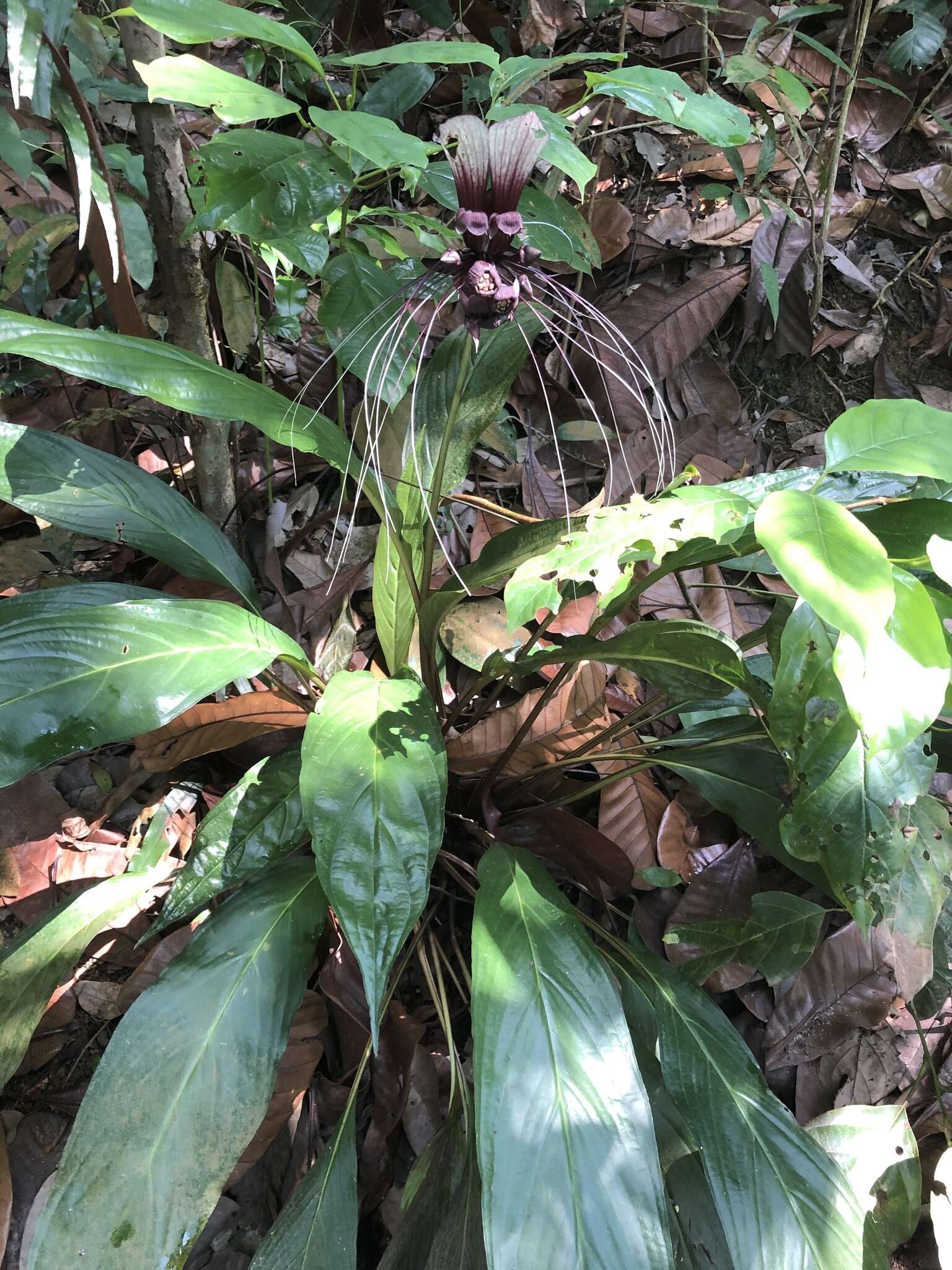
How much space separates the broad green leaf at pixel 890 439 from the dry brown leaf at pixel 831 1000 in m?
0.76

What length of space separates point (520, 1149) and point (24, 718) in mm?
567

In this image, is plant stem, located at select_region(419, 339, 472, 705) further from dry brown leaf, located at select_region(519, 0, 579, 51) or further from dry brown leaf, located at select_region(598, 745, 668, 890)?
dry brown leaf, located at select_region(519, 0, 579, 51)

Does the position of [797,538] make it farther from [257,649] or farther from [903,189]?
[903,189]

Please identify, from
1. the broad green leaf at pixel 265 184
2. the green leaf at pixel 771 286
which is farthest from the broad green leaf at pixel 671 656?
the green leaf at pixel 771 286

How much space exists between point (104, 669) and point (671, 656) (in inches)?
22.2

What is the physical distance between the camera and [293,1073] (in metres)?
1.04

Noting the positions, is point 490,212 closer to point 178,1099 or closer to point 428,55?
point 428,55

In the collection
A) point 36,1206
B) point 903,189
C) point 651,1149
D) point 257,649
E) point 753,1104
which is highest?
point 903,189

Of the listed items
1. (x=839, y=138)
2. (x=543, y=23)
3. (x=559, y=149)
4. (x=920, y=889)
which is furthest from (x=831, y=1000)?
(x=543, y=23)

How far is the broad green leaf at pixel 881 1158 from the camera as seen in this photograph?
0.95 meters

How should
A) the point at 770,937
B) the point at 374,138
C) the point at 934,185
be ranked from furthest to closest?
the point at 934,185
the point at 770,937
the point at 374,138

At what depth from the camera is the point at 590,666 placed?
1.25 metres

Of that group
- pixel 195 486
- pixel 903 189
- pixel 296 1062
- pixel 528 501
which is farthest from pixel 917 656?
pixel 903 189

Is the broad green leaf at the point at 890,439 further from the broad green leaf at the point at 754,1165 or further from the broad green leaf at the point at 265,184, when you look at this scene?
the broad green leaf at the point at 754,1165
